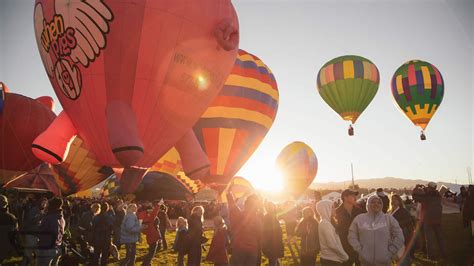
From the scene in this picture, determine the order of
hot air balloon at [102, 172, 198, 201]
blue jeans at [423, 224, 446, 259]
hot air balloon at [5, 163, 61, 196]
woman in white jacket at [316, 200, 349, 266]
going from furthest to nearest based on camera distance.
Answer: hot air balloon at [102, 172, 198, 201] < hot air balloon at [5, 163, 61, 196] < blue jeans at [423, 224, 446, 259] < woman in white jacket at [316, 200, 349, 266]

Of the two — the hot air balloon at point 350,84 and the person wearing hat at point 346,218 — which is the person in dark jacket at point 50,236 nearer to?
the person wearing hat at point 346,218

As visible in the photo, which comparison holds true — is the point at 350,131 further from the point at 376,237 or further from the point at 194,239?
the point at 376,237

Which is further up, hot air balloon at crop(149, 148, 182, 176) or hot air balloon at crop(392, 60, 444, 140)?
hot air balloon at crop(392, 60, 444, 140)

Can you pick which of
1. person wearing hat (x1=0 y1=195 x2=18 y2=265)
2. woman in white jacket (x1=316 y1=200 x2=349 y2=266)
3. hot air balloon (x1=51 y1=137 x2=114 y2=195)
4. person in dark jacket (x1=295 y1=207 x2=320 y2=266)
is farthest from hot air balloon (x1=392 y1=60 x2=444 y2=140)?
person wearing hat (x1=0 y1=195 x2=18 y2=265)

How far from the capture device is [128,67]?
23.8 feet

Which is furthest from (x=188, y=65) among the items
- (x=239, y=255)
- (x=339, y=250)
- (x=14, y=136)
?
(x=14, y=136)

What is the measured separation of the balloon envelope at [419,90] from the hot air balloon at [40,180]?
70.0 ft

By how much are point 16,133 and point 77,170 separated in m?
4.42

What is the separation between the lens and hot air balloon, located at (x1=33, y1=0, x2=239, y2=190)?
281 inches

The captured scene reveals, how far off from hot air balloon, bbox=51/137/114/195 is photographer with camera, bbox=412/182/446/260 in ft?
55.6

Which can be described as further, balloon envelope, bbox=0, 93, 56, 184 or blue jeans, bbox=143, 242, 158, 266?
balloon envelope, bbox=0, 93, 56, 184

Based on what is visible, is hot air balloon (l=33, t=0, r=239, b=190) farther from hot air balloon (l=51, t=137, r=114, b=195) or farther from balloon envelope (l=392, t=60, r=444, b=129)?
balloon envelope (l=392, t=60, r=444, b=129)

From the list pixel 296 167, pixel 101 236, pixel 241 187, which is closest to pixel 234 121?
pixel 241 187

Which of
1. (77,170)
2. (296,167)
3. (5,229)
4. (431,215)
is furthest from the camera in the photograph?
(296,167)
